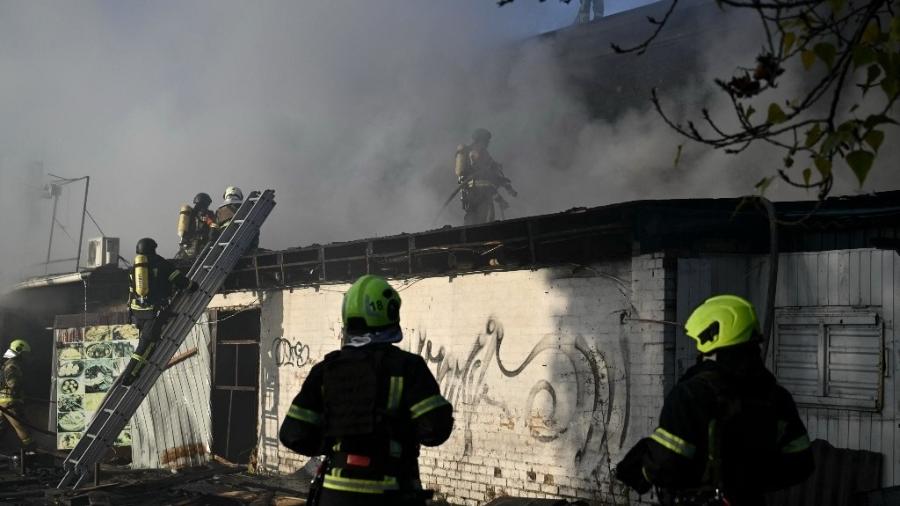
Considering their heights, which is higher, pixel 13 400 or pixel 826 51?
pixel 826 51

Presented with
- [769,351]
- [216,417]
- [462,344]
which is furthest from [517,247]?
[216,417]

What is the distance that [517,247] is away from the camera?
31.0 feet

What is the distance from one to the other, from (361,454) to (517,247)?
5.58 meters

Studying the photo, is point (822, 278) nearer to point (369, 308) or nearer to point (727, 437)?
point (727, 437)

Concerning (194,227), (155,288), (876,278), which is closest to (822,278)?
(876,278)

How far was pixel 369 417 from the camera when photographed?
3.99m

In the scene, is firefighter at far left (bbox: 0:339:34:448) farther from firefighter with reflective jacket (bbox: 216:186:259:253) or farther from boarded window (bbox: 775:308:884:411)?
boarded window (bbox: 775:308:884:411)

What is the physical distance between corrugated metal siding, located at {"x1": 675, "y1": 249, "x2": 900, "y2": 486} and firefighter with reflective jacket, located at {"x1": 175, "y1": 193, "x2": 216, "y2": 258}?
933 cm

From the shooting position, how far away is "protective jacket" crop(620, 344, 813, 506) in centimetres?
344

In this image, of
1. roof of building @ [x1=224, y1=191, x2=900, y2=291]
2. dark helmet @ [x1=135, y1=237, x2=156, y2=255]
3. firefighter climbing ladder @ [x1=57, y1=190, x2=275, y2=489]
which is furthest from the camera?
dark helmet @ [x1=135, y1=237, x2=156, y2=255]

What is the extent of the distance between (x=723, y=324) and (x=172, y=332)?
9.79 metres

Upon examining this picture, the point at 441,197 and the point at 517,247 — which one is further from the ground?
the point at 441,197

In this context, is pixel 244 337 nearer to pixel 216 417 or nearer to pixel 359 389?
pixel 216 417

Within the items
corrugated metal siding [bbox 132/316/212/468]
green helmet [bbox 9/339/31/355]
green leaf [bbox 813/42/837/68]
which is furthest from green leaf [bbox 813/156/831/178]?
green helmet [bbox 9/339/31/355]
